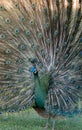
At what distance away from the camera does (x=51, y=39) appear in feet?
23.2

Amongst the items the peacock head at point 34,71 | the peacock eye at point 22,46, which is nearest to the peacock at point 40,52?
the peacock eye at point 22,46

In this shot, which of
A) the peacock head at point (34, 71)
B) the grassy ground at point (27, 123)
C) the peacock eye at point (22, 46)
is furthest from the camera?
the grassy ground at point (27, 123)

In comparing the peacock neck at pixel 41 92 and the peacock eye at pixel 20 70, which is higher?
the peacock eye at pixel 20 70

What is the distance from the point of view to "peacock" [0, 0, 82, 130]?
6906 mm

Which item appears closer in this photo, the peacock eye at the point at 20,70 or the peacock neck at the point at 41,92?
the peacock neck at the point at 41,92

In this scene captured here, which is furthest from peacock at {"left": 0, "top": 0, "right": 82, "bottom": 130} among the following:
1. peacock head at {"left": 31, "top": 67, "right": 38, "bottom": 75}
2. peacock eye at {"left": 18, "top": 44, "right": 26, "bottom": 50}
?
peacock head at {"left": 31, "top": 67, "right": 38, "bottom": 75}

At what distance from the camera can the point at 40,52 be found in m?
7.03

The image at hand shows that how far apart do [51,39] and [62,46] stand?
0.23 m

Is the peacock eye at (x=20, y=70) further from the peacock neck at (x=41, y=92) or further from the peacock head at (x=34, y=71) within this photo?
the peacock head at (x=34, y=71)

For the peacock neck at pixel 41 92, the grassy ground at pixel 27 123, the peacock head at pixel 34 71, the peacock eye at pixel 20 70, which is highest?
the peacock eye at pixel 20 70

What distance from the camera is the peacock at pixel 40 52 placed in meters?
6.91

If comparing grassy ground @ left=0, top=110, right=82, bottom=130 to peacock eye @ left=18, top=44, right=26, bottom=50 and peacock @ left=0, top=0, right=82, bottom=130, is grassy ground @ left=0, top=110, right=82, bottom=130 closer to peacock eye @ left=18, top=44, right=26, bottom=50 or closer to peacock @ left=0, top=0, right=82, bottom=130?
peacock @ left=0, top=0, right=82, bottom=130

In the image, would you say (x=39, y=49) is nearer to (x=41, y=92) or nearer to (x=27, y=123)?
(x=41, y=92)

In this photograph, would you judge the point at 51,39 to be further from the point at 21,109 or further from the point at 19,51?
the point at 21,109
